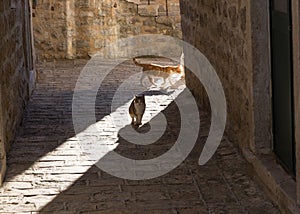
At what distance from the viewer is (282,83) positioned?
5266mm

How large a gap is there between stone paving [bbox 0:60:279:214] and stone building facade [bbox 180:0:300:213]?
206 mm

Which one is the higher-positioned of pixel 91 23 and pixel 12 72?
pixel 12 72

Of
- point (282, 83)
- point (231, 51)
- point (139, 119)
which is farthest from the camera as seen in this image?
point (139, 119)

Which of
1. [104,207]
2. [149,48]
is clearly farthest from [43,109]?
[149,48]

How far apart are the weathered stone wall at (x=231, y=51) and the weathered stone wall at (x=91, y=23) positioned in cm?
631

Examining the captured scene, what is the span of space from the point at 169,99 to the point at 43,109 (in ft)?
5.89

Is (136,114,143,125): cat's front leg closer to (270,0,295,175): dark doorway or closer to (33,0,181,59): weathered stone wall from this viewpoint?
(270,0,295,175): dark doorway

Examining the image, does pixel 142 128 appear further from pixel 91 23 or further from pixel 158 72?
pixel 91 23

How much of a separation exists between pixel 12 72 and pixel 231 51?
2633 mm

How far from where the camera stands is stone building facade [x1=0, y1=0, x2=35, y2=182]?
6.59 meters

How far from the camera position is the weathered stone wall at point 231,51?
589 centimetres

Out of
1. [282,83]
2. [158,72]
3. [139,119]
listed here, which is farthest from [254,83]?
[158,72]

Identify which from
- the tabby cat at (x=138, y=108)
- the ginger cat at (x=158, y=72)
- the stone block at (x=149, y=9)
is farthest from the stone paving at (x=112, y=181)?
the stone block at (x=149, y=9)

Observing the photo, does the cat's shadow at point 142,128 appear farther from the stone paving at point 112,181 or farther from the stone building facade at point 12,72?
the stone building facade at point 12,72
